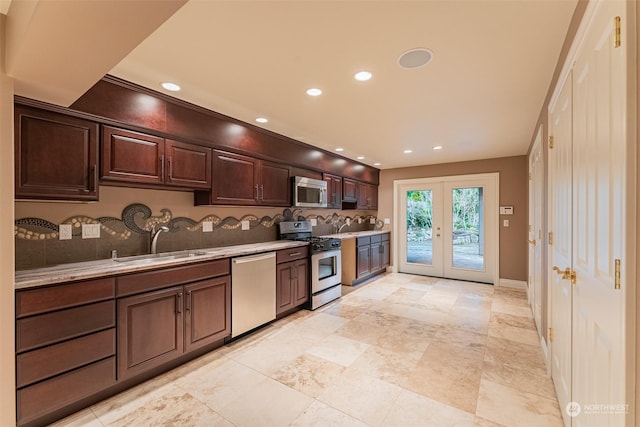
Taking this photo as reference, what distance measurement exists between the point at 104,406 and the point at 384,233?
5039 millimetres

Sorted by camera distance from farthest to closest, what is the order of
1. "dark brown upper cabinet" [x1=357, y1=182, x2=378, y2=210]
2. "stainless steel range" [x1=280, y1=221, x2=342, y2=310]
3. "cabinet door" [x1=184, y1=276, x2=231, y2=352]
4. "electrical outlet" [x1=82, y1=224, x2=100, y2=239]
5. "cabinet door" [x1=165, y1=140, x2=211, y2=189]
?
"dark brown upper cabinet" [x1=357, y1=182, x2=378, y2=210] → "stainless steel range" [x1=280, y1=221, x2=342, y2=310] → "cabinet door" [x1=165, y1=140, x2=211, y2=189] → "cabinet door" [x1=184, y1=276, x2=231, y2=352] → "electrical outlet" [x1=82, y1=224, x2=100, y2=239]

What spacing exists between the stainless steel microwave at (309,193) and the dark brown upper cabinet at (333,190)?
192mm

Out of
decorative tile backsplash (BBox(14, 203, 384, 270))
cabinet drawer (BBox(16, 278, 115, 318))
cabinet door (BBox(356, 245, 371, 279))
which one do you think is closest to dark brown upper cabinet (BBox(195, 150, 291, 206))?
decorative tile backsplash (BBox(14, 203, 384, 270))

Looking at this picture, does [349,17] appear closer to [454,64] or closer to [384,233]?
[454,64]

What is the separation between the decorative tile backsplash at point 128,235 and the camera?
1.97m

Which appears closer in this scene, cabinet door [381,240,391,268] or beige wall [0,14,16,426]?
beige wall [0,14,16,426]

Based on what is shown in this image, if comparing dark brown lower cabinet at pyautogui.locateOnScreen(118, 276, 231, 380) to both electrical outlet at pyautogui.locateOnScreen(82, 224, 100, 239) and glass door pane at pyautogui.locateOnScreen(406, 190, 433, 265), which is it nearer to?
electrical outlet at pyautogui.locateOnScreen(82, 224, 100, 239)

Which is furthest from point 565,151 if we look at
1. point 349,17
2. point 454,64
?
point 349,17

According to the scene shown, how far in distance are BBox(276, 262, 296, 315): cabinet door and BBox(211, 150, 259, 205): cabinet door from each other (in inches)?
34.6

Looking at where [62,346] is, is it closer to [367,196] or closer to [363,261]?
[363,261]

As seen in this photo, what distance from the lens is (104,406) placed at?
6.16 feet

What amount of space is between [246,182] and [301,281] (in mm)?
1465

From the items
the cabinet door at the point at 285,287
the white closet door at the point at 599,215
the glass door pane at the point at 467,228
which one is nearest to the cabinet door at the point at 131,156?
the cabinet door at the point at 285,287

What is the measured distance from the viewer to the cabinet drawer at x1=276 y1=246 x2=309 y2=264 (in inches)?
131
